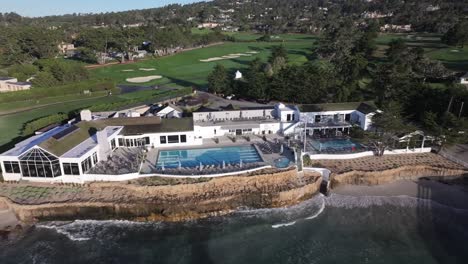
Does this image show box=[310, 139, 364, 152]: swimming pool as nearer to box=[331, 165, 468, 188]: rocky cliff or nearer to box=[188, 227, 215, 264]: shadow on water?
box=[331, 165, 468, 188]: rocky cliff

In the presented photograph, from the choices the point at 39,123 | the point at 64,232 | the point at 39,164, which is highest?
the point at 39,123

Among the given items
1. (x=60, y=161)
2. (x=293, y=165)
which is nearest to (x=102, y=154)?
(x=60, y=161)

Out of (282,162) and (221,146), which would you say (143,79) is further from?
(282,162)

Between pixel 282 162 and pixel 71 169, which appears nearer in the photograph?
pixel 71 169

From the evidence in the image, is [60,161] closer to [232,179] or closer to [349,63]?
[232,179]

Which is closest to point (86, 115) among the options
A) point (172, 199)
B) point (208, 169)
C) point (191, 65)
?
point (172, 199)

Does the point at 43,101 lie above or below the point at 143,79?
below

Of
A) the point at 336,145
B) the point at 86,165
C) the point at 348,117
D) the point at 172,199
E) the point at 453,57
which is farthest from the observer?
the point at 453,57
